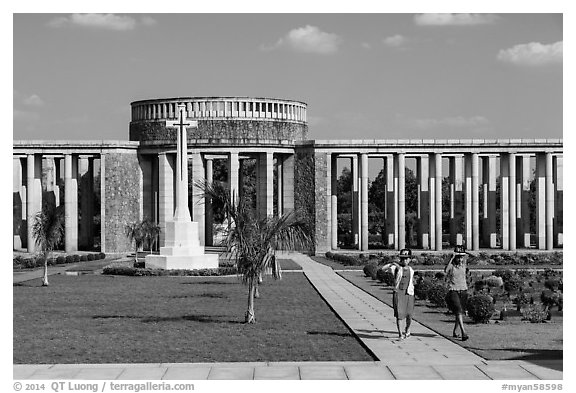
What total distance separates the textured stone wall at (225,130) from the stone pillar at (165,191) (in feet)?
8.52

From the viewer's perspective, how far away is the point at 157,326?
92.1 ft

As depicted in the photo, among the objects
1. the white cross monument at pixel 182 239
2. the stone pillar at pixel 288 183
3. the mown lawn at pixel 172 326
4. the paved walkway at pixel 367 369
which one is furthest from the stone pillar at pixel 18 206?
the paved walkway at pixel 367 369

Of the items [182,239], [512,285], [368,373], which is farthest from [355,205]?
[368,373]

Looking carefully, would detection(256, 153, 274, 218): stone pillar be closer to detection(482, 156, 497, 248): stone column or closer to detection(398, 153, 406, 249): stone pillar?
detection(398, 153, 406, 249): stone pillar

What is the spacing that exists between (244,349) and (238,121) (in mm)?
65925

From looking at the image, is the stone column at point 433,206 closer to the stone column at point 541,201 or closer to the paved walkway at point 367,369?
the stone column at point 541,201

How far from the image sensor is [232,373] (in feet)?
63.2

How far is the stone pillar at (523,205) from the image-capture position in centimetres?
8719

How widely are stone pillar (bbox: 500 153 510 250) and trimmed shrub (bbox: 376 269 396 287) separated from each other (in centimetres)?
3652

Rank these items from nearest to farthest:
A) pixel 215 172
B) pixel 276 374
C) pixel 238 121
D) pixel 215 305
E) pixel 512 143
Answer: pixel 276 374 < pixel 215 305 < pixel 512 143 < pixel 238 121 < pixel 215 172

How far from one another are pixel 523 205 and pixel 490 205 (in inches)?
183
